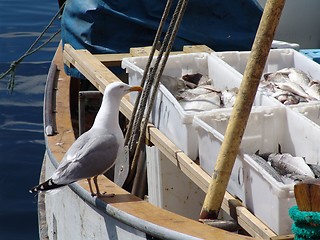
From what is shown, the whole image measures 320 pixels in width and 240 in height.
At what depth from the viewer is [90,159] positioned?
401cm

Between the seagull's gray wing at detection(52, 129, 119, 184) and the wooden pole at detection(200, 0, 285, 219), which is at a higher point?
the wooden pole at detection(200, 0, 285, 219)

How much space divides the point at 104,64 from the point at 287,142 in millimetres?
1868

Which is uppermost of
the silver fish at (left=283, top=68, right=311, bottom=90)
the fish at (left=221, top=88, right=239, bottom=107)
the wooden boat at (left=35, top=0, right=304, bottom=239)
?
the silver fish at (left=283, top=68, right=311, bottom=90)

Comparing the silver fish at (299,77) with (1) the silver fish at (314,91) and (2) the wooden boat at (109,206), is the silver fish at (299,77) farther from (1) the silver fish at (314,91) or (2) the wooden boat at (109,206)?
(2) the wooden boat at (109,206)

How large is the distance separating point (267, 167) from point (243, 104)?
324 mm

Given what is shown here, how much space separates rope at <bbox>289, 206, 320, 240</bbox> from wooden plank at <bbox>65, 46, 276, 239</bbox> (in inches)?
10.1

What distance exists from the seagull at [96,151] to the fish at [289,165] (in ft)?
2.48

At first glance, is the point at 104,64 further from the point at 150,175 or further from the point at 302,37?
the point at 302,37

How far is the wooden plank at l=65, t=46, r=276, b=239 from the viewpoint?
11.9 ft

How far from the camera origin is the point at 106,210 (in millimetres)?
4078

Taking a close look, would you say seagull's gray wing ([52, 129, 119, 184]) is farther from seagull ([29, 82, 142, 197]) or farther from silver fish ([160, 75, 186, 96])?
silver fish ([160, 75, 186, 96])

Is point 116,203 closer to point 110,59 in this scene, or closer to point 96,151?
point 96,151

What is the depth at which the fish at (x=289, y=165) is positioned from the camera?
3842 millimetres

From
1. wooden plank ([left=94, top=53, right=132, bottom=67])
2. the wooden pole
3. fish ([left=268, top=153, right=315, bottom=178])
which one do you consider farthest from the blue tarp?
the wooden pole
